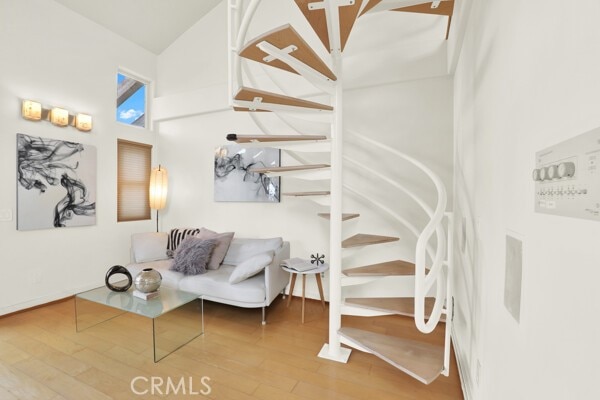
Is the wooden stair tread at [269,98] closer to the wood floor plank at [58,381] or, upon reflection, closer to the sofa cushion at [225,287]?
the sofa cushion at [225,287]

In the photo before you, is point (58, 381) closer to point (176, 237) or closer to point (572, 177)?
point (176, 237)

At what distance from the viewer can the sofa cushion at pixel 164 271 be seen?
113 inches

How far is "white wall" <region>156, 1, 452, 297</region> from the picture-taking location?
2768 millimetres

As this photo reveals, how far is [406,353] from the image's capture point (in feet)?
5.99

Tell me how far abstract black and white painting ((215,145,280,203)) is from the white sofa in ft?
2.15

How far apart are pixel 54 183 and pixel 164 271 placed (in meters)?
1.74

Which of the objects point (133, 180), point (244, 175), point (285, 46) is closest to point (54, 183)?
point (133, 180)

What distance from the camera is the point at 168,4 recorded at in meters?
3.62

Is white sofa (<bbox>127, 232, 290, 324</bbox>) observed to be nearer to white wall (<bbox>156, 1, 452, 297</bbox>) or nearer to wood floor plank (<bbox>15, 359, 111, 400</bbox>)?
white wall (<bbox>156, 1, 452, 297</bbox>)

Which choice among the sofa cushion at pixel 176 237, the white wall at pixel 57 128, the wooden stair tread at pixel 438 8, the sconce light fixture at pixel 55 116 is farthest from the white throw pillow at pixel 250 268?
the sconce light fixture at pixel 55 116

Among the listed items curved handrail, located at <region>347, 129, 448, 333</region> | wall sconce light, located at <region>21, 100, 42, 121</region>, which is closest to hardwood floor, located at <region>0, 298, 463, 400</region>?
curved handrail, located at <region>347, 129, 448, 333</region>

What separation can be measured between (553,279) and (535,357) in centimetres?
26

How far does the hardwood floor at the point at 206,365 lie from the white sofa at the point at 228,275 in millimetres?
291


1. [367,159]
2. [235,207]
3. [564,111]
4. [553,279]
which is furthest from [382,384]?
[235,207]
